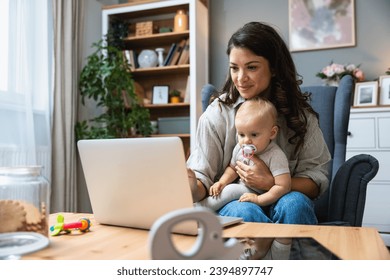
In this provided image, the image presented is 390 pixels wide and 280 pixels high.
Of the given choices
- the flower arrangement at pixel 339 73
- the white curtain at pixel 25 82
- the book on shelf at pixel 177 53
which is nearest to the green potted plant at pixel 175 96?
the book on shelf at pixel 177 53

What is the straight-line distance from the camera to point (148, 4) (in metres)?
3.28

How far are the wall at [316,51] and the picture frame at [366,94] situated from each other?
0.20 metres

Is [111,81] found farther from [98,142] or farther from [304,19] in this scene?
[98,142]

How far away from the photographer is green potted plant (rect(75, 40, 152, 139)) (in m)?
2.89

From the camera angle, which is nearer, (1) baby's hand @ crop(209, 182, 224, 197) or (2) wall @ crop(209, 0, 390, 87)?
(1) baby's hand @ crop(209, 182, 224, 197)

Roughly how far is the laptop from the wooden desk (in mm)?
37

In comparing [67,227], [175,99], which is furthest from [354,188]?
[175,99]

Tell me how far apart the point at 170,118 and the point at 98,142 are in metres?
2.39

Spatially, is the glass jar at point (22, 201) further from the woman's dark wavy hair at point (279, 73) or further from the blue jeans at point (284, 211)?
the woman's dark wavy hair at point (279, 73)

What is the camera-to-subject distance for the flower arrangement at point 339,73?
2.87m

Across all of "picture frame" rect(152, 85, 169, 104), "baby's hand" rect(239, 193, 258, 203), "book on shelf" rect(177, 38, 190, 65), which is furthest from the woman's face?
"picture frame" rect(152, 85, 169, 104)

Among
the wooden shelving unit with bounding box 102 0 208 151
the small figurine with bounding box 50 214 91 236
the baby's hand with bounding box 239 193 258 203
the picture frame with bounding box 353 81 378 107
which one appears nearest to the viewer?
the small figurine with bounding box 50 214 91 236

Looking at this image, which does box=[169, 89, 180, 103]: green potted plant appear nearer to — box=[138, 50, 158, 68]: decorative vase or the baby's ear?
box=[138, 50, 158, 68]: decorative vase

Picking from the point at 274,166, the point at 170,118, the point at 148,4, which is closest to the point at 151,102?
the point at 170,118
